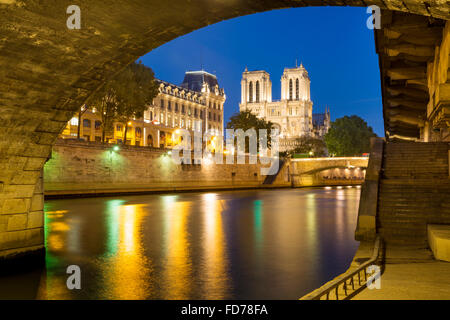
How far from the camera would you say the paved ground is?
638 cm

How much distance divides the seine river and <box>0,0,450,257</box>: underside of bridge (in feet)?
6.89

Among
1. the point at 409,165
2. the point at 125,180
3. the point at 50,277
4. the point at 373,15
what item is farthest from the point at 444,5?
the point at 125,180

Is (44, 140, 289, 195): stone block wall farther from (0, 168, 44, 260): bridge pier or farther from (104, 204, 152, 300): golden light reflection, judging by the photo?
(0, 168, 44, 260): bridge pier

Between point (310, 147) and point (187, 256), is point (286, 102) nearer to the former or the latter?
point (310, 147)

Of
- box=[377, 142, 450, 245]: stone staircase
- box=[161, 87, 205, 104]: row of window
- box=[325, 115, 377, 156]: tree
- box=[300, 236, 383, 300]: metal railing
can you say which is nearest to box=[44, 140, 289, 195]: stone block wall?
box=[377, 142, 450, 245]: stone staircase

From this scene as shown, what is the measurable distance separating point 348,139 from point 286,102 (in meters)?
65.5

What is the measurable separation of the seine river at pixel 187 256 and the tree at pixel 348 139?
194ft

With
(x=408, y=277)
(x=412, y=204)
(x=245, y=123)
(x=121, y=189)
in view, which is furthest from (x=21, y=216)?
(x=245, y=123)

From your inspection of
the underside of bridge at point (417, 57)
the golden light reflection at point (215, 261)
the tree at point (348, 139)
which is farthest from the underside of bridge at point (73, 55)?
the tree at point (348, 139)

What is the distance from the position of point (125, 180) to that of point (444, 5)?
40767 mm

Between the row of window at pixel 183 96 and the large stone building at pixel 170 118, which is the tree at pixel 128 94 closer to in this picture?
the large stone building at pixel 170 118

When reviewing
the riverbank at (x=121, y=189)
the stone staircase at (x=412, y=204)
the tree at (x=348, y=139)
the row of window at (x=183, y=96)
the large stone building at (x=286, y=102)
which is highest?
the large stone building at (x=286, y=102)

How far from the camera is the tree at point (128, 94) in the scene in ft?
130
